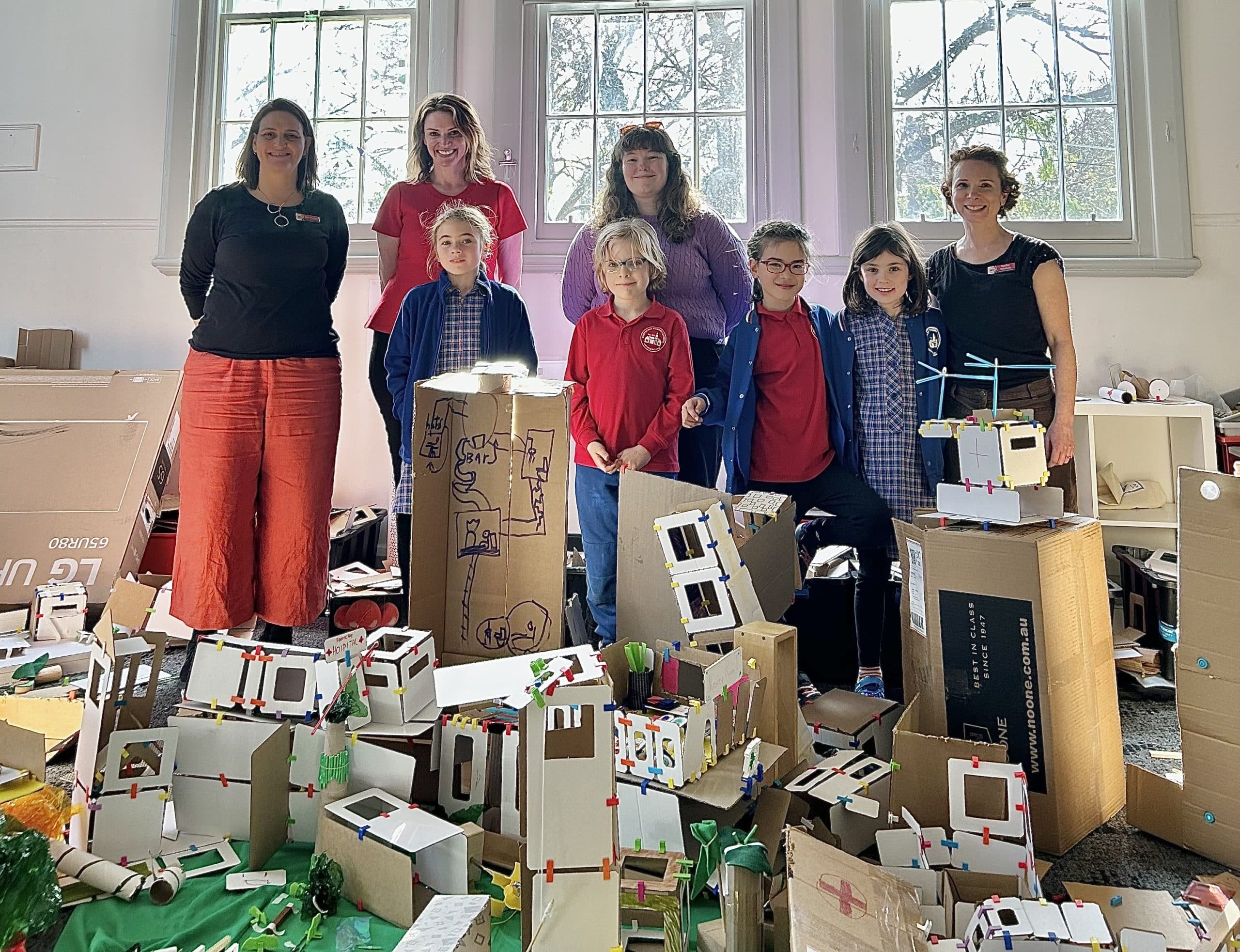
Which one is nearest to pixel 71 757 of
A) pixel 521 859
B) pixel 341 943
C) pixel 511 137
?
pixel 341 943

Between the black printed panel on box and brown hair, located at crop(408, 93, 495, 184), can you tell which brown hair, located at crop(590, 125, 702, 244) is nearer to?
brown hair, located at crop(408, 93, 495, 184)

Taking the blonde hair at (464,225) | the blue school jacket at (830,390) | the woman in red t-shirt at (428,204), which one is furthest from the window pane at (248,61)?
the blue school jacket at (830,390)

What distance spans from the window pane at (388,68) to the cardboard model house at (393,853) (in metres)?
2.85

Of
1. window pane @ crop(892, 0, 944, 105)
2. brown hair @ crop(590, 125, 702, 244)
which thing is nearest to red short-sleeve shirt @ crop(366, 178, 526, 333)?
brown hair @ crop(590, 125, 702, 244)

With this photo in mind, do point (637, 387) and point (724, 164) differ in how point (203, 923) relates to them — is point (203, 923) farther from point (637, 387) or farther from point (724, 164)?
point (724, 164)

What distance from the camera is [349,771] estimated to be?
114cm

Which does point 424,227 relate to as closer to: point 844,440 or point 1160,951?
point 844,440

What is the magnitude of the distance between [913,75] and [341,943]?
3268mm

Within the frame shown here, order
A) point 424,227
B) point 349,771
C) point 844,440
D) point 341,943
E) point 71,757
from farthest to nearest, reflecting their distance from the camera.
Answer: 1. point 424,227
2. point 844,440
3. point 71,757
4. point 349,771
5. point 341,943

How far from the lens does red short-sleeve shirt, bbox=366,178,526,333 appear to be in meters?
2.08

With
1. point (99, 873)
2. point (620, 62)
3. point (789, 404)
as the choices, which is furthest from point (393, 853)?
point (620, 62)

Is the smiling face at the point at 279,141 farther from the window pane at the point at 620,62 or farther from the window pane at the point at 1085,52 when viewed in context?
the window pane at the point at 1085,52

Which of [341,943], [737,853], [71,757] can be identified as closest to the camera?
[737,853]

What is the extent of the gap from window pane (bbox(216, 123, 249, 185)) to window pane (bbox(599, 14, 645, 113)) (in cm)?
148
